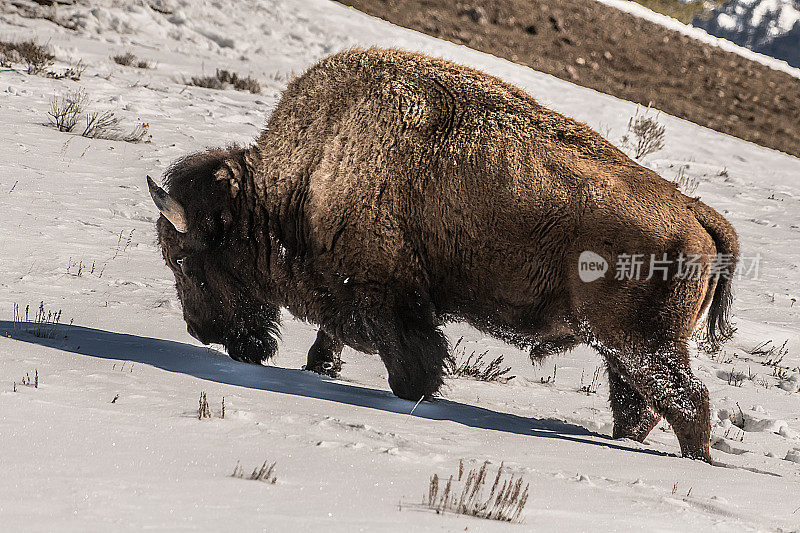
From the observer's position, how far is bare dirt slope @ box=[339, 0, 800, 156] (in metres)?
21.3

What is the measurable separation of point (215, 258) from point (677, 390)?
2.63m

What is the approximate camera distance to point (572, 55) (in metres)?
24.0

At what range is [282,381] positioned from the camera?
14.8 ft

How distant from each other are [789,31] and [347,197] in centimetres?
17410

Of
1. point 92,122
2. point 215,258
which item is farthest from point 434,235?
point 92,122

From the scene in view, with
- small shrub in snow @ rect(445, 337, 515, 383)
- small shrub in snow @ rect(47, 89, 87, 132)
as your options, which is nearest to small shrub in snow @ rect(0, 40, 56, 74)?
small shrub in snow @ rect(47, 89, 87, 132)

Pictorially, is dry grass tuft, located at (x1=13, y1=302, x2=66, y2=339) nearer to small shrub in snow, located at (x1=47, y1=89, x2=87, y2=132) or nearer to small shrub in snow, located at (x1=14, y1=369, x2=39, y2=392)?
small shrub in snow, located at (x1=14, y1=369, x2=39, y2=392)

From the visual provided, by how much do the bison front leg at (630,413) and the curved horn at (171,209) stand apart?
8.22 feet

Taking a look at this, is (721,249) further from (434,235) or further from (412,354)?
(412,354)

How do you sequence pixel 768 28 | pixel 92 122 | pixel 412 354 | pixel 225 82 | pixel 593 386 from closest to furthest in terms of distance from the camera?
pixel 412 354, pixel 593 386, pixel 92 122, pixel 225 82, pixel 768 28

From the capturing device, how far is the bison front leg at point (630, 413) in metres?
4.67

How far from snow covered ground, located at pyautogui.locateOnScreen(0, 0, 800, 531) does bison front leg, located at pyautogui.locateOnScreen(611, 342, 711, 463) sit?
238 millimetres

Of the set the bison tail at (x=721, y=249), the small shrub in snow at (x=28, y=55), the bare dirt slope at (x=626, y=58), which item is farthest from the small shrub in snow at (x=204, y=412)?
the bare dirt slope at (x=626, y=58)

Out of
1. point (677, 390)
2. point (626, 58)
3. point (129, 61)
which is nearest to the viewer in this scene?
point (677, 390)
